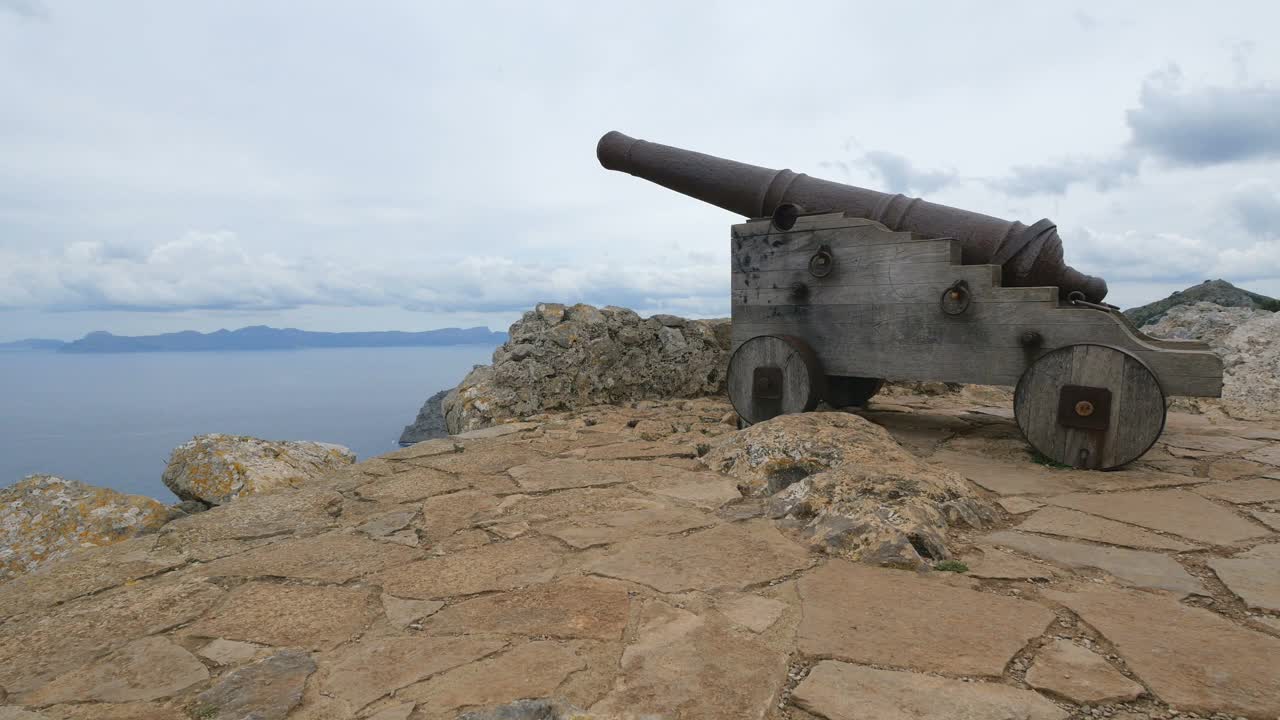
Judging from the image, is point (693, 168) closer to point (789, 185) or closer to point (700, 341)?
point (789, 185)

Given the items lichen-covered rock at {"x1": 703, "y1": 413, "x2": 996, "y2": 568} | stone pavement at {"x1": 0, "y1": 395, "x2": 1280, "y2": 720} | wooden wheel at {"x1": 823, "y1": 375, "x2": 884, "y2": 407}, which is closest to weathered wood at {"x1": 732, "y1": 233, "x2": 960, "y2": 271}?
wooden wheel at {"x1": 823, "y1": 375, "x2": 884, "y2": 407}

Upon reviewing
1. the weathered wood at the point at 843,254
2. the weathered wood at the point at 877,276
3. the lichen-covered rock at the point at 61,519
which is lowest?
the lichen-covered rock at the point at 61,519

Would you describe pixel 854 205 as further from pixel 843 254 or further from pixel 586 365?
pixel 586 365

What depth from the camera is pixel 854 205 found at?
527 cm

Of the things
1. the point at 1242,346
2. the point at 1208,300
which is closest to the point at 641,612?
the point at 1242,346

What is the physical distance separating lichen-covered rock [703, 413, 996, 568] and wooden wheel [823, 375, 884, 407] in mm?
2033

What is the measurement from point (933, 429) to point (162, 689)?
5.00 m

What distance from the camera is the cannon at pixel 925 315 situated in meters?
4.11

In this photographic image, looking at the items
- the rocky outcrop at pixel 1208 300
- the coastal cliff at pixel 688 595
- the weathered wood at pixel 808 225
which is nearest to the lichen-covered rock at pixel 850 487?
the coastal cliff at pixel 688 595

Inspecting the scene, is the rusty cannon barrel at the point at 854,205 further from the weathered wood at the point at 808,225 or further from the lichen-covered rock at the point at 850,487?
the lichen-covered rock at the point at 850,487

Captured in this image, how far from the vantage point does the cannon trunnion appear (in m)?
4.09

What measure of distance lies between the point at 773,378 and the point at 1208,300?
29.3 feet

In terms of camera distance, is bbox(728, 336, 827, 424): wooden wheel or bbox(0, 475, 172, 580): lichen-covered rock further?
bbox(728, 336, 827, 424): wooden wheel

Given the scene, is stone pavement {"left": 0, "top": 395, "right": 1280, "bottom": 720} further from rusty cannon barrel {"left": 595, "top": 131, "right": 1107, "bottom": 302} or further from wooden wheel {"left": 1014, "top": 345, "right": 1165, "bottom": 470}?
rusty cannon barrel {"left": 595, "top": 131, "right": 1107, "bottom": 302}
